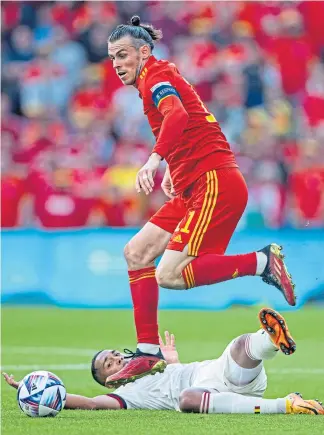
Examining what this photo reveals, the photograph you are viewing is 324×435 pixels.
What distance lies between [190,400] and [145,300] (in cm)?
110

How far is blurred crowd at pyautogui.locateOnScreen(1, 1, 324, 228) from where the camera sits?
55.9 feet

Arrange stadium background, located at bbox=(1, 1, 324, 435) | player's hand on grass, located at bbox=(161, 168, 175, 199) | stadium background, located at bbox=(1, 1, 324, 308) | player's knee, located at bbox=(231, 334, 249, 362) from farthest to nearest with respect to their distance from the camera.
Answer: stadium background, located at bbox=(1, 1, 324, 308)
stadium background, located at bbox=(1, 1, 324, 435)
player's hand on grass, located at bbox=(161, 168, 175, 199)
player's knee, located at bbox=(231, 334, 249, 362)

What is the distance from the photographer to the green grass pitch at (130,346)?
21.1 ft

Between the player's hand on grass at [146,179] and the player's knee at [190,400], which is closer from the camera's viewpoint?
the player's hand on grass at [146,179]

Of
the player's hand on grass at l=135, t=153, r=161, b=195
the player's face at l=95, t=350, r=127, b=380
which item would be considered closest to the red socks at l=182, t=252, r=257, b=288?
the player's face at l=95, t=350, r=127, b=380

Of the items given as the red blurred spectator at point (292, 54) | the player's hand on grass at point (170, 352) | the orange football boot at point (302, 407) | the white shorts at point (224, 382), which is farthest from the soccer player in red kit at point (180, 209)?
the red blurred spectator at point (292, 54)

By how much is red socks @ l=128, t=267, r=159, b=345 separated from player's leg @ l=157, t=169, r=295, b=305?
387mm

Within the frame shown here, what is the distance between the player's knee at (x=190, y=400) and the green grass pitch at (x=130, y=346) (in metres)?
0.07

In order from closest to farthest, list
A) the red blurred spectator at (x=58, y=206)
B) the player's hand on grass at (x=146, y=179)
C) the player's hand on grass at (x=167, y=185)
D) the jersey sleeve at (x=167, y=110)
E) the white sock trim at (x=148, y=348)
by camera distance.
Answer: the player's hand on grass at (x=146, y=179) < the jersey sleeve at (x=167, y=110) < the white sock trim at (x=148, y=348) < the player's hand on grass at (x=167, y=185) < the red blurred spectator at (x=58, y=206)

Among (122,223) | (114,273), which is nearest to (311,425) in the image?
(114,273)

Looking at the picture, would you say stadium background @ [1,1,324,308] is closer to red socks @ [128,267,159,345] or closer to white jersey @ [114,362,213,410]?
red socks @ [128,267,159,345]

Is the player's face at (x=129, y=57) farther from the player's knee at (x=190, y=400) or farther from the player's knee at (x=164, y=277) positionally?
the player's knee at (x=190, y=400)

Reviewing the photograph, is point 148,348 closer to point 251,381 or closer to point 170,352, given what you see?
point 170,352

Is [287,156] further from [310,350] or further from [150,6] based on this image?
[310,350]
